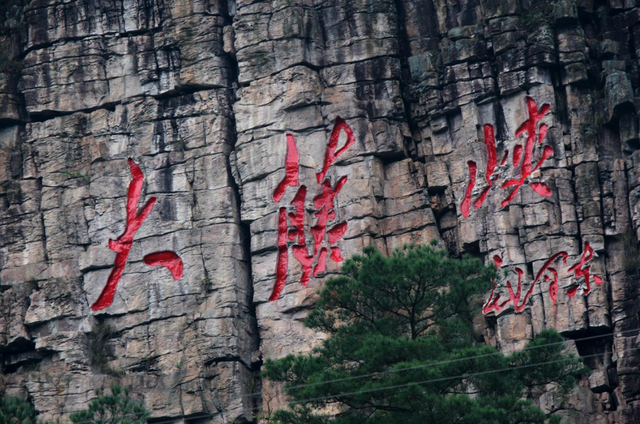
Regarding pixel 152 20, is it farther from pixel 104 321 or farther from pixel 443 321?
pixel 443 321

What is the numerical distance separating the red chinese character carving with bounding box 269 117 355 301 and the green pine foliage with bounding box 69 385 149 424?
4.52 m

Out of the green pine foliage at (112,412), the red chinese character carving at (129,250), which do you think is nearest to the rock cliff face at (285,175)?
the red chinese character carving at (129,250)

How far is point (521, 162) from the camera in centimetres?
2398

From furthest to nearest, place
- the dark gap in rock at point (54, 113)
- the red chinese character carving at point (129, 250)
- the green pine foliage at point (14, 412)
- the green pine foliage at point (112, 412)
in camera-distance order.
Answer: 1. the dark gap in rock at point (54, 113)
2. the red chinese character carving at point (129, 250)
3. the green pine foliage at point (14, 412)
4. the green pine foliage at point (112, 412)

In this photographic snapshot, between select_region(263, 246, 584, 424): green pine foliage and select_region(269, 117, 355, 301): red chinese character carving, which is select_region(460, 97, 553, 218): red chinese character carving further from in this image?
select_region(263, 246, 584, 424): green pine foliage

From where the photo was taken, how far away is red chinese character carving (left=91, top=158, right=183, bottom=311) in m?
24.6

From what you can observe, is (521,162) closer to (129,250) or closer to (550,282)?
(550,282)

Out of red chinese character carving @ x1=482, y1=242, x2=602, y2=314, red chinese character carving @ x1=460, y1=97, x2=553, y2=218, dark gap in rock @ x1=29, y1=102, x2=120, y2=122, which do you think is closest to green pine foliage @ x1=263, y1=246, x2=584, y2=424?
red chinese character carving @ x1=482, y1=242, x2=602, y2=314

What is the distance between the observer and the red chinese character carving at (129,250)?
24.6 metres

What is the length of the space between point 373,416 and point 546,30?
9.57 meters

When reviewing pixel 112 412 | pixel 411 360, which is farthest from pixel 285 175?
pixel 411 360

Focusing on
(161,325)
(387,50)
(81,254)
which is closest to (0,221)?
(81,254)

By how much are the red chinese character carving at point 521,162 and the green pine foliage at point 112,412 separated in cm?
756

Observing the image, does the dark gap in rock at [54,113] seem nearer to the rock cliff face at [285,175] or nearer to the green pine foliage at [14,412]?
the rock cliff face at [285,175]
